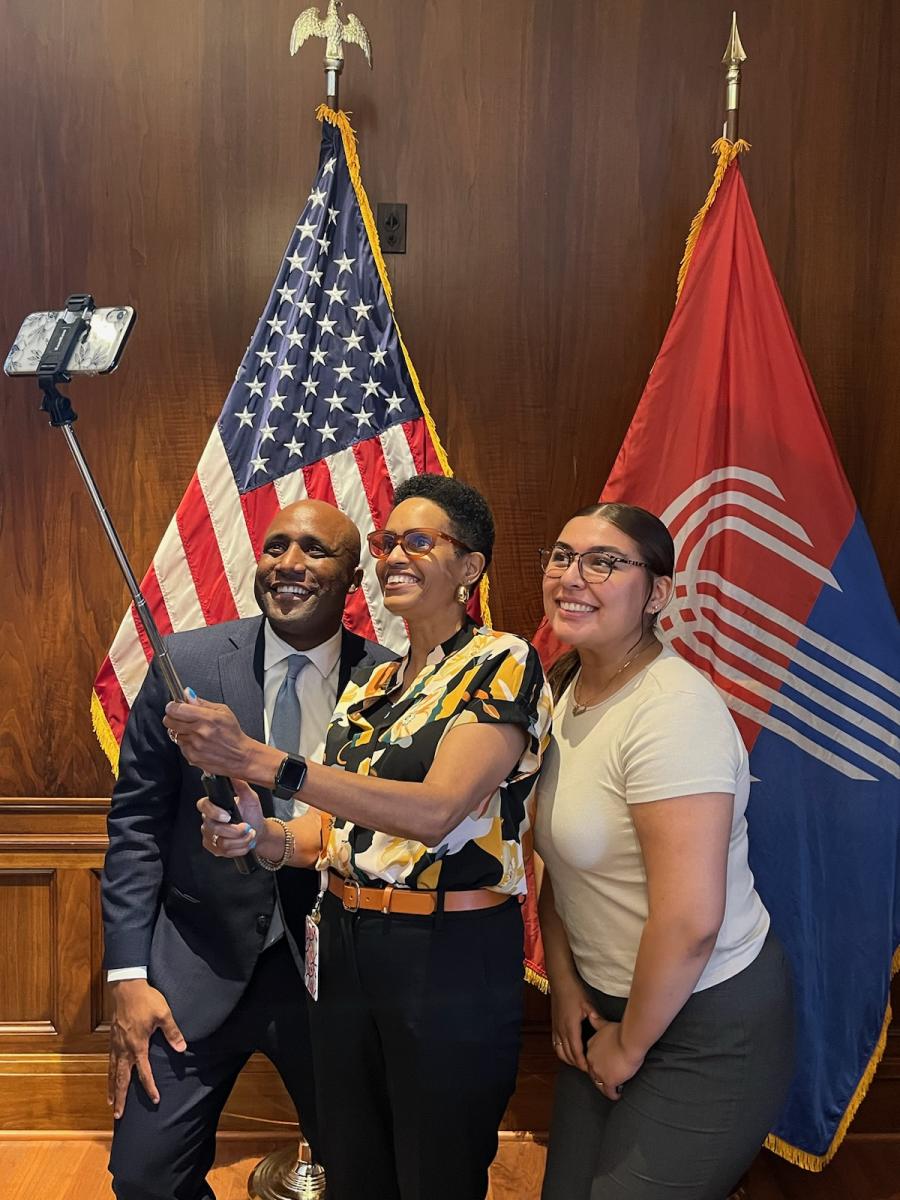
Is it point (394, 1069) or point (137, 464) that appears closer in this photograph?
point (394, 1069)

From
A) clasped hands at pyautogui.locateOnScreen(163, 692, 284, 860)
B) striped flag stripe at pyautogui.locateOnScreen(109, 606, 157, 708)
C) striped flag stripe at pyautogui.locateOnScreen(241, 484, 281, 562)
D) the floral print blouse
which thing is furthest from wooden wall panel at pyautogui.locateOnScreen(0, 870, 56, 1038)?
clasped hands at pyautogui.locateOnScreen(163, 692, 284, 860)

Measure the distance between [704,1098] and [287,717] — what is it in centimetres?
99

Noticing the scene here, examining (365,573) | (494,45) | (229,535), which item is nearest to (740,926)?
(365,573)

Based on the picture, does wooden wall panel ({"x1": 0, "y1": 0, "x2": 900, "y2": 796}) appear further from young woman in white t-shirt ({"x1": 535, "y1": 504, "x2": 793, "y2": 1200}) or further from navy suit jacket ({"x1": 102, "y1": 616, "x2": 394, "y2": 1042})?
young woman in white t-shirt ({"x1": 535, "y1": 504, "x2": 793, "y2": 1200})

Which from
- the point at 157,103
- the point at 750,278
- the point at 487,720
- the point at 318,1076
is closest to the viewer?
the point at 487,720

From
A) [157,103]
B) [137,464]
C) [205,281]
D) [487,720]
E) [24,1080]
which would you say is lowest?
[24,1080]

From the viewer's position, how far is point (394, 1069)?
1626 mm

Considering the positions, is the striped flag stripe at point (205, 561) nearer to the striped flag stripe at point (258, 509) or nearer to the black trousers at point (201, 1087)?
the striped flag stripe at point (258, 509)

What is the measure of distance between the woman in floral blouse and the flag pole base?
0.87 metres

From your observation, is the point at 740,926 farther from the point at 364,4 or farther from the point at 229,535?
the point at 364,4

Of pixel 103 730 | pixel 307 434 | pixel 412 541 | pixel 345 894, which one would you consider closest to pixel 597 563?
pixel 412 541

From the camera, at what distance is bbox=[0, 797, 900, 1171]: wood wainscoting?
9.05 feet

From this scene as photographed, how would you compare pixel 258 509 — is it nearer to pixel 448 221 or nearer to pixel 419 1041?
pixel 448 221

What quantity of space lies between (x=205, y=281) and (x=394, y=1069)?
6.31 feet
